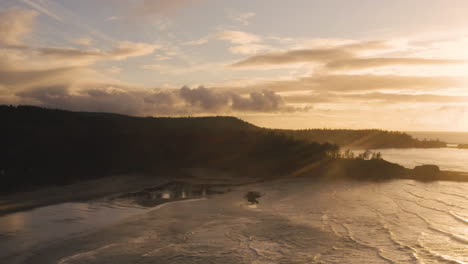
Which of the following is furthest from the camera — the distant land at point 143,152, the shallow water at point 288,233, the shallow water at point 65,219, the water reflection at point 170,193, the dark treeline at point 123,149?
the distant land at point 143,152

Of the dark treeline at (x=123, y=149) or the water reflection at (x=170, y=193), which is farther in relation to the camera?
the dark treeline at (x=123, y=149)

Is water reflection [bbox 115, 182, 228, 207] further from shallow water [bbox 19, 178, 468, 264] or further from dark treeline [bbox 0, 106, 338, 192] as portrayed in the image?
dark treeline [bbox 0, 106, 338, 192]

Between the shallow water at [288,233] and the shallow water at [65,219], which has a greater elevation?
the shallow water at [288,233]

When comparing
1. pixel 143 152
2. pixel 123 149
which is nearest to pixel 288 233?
pixel 143 152

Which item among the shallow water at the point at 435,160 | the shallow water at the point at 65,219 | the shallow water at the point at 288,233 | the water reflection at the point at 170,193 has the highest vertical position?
the shallow water at the point at 435,160

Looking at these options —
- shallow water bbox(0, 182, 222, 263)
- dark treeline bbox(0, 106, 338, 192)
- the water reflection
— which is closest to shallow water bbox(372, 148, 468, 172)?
dark treeline bbox(0, 106, 338, 192)

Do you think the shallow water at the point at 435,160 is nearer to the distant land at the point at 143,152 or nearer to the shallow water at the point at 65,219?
the distant land at the point at 143,152

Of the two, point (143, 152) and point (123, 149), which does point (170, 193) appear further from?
point (123, 149)

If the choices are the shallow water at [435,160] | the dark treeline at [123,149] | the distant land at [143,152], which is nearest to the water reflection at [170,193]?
the distant land at [143,152]

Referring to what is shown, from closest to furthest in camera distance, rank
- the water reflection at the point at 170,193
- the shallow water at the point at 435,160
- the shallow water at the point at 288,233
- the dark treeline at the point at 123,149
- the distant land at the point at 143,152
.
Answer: the shallow water at the point at 288,233, the water reflection at the point at 170,193, the dark treeline at the point at 123,149, the distant land at the point at 143,152, the shallow water at the point at 435,160

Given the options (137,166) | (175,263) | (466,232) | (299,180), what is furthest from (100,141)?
(466,232)
